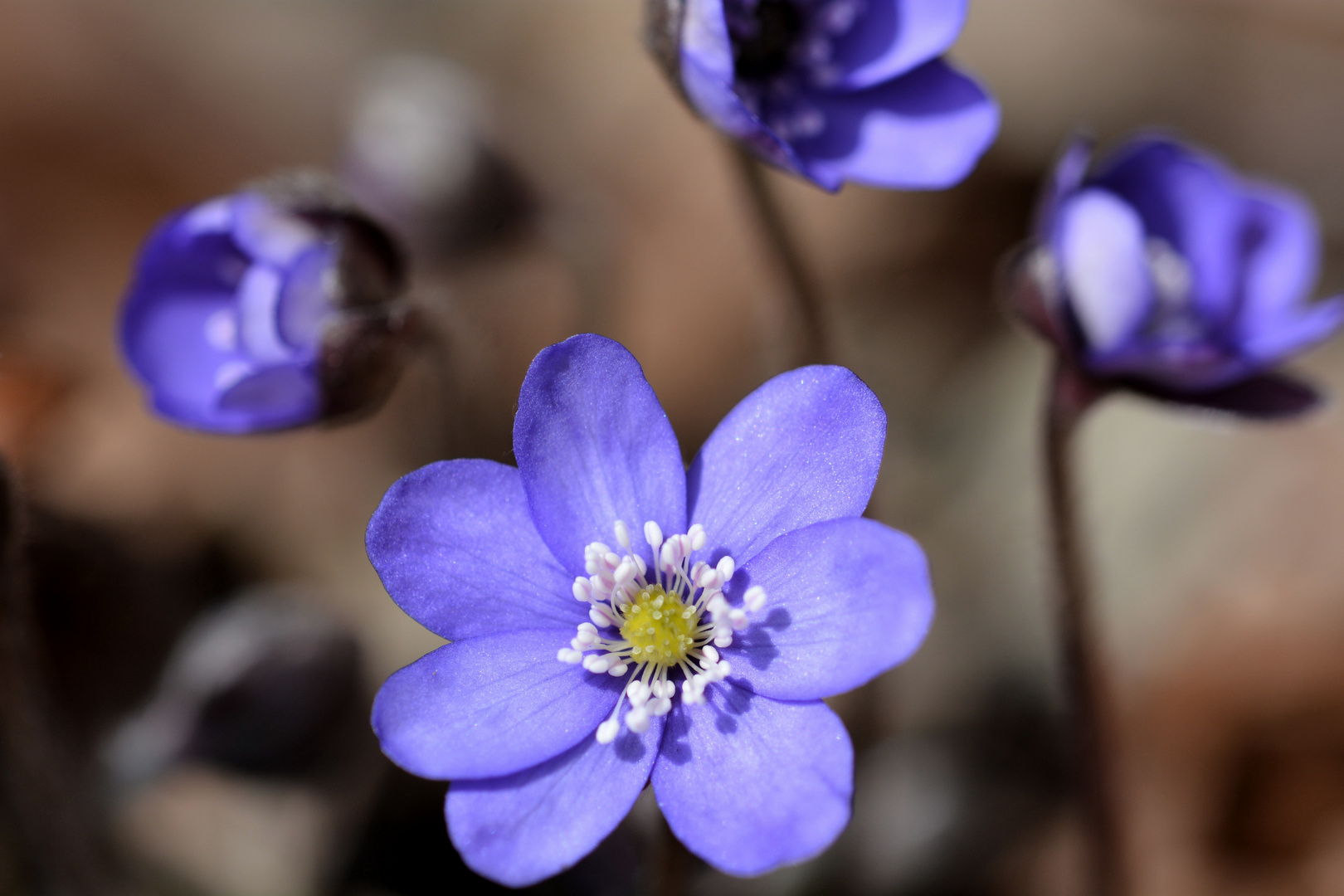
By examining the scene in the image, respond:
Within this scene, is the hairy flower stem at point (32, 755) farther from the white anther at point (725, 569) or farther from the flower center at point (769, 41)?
the flower center at point (769, 41)

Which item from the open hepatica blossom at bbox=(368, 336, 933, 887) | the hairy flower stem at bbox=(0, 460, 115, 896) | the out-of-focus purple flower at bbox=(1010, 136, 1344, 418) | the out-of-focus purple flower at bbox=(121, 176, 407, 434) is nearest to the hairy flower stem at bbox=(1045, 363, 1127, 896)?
A: the out-of-focus purple flower at bbox=(1010, 136, 1344, 418)

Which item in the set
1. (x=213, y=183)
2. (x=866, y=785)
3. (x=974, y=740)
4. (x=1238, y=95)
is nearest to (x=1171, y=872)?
(x=974, y=740)

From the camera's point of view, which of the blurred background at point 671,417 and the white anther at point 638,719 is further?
the blurred background at point 671,417

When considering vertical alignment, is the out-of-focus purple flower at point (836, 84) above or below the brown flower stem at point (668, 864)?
above

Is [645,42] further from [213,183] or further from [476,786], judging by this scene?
[213,183]

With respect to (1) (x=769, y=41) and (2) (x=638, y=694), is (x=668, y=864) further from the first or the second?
(1) (x=769, y=41)

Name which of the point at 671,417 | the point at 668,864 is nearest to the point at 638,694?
the point at 668,864

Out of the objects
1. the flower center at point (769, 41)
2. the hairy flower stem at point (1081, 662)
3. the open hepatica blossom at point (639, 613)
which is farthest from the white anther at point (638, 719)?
the flower center at point (769, 41)
